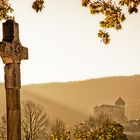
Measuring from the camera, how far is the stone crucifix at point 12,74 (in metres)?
8.73

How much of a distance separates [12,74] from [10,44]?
0.71 meters

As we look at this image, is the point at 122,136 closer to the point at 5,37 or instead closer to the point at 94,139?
the point at 94,139

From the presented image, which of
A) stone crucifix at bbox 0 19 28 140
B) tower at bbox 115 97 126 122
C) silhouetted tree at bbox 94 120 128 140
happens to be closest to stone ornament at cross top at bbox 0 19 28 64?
stone crucifix at bbox 0 19 28 140

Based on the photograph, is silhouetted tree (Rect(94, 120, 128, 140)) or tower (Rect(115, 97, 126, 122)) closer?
silhouetted tree (Rect(94, 120, 128, 140))

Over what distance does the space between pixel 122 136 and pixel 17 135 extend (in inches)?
624

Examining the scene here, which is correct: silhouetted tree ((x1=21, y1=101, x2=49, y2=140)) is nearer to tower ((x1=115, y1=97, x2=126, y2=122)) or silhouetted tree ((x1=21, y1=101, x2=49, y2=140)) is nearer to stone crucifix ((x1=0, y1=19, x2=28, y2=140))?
stone crucifix ((x1=0, y1=19, x2=28, y2=140))

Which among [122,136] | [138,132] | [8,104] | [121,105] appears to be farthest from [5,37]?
[121,105]

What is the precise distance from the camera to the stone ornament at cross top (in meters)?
8.75

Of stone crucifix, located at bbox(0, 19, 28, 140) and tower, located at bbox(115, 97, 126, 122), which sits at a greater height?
stone crucifix, located at bbox(0, 19, 28, 140)

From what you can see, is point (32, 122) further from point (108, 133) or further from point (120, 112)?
point (120, 112)

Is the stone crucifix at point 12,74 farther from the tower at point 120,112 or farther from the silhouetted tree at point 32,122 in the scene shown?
the tower at point 120,112

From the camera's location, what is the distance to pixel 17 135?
8.73 meters

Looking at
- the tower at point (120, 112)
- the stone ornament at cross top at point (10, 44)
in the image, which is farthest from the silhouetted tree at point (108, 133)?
the tower at point (120, 112)

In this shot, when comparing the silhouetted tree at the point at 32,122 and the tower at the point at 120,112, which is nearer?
the silhouetted tree at the point at 32,122
